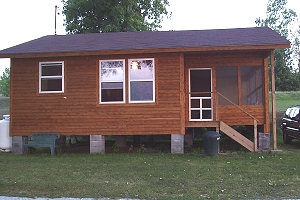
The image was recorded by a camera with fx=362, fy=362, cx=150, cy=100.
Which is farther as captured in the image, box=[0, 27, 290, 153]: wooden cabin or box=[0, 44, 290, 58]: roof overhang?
box=[0, 27, 290, 153]: wooden cabin

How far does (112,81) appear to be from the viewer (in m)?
12.4

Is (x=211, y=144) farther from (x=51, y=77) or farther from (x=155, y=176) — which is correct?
(x=51, y=77)

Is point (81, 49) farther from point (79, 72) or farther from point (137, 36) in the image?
point (137, 36)

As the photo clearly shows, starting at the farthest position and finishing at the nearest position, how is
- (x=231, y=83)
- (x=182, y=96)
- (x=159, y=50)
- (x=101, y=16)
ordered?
(x=101, y=16)
(x=231, y=83)
(x=182, y=96)
(x=159, y=50)

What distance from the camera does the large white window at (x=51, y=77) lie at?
12.6 metres

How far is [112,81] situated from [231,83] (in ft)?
14.2

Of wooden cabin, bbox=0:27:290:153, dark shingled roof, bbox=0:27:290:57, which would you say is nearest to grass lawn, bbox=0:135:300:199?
wooden cabin, bbox=0:27:290:153

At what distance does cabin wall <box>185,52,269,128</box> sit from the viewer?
12.5m

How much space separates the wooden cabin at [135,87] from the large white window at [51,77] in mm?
34

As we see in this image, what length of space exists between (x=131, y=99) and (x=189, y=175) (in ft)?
14.7

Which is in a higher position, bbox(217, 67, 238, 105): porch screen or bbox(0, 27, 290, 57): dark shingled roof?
bbox(0, 27, 290, 57): dark shingled roof

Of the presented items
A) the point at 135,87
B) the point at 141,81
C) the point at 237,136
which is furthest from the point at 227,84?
the point at 135,87

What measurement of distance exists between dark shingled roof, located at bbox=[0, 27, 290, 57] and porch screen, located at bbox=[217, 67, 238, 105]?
1.21m

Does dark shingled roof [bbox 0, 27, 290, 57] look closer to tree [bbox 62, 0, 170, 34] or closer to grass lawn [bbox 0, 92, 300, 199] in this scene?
grass lawn [bbox 0, 92, 300, 199]
